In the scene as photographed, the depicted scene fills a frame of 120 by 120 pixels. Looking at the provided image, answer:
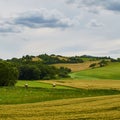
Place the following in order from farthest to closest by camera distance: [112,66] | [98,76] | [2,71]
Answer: [112,66]
[98,76]
[2,71]

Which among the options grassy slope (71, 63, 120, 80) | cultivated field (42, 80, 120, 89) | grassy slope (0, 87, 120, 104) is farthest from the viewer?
grassy slope (71, 63, 120, 80)

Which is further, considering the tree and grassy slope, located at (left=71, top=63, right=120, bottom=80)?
grassy slope, located at (left=71, top=63, right=120, bottom=80)

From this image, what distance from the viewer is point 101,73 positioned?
120562mm

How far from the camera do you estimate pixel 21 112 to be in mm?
30547

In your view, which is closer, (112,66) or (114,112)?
(114,112)

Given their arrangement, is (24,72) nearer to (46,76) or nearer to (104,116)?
(46,76)

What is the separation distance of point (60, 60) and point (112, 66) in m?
30.5

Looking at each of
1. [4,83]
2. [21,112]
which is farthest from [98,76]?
[21,112]

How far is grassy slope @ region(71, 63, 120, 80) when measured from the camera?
115050 millimetres

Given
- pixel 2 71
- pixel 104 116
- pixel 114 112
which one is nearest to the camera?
pixel 104 116

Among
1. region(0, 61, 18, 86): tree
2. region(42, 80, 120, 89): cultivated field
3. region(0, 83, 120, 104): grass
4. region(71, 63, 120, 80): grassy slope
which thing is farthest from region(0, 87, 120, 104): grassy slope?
region(71, 63, 120, 80): grassy slope

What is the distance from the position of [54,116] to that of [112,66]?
108 m

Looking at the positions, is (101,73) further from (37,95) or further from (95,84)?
(37,95)

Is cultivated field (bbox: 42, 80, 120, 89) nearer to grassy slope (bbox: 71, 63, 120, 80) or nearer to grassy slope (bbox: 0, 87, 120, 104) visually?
grassy slope (bbox: 0, 87, 120, 104)
